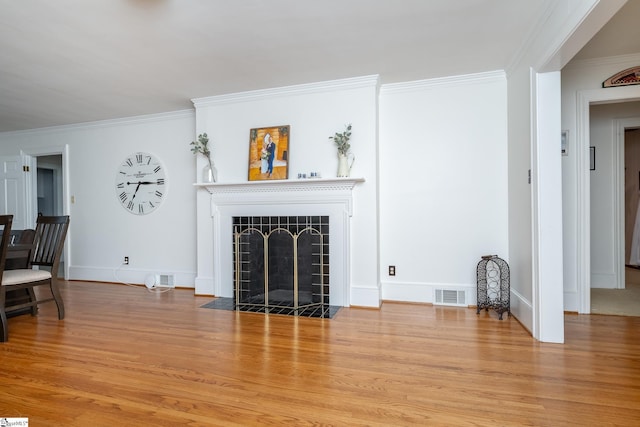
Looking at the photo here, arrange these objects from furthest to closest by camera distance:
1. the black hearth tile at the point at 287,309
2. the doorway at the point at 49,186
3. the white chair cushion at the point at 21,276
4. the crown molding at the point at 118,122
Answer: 1. the doorway at the point at 49,186
2. the crown molding at the point at 118,122
3. the black hearth tile at the point at 287,309
4. the white chair cushion at the point at 21,276

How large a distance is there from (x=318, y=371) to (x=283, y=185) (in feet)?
6.98

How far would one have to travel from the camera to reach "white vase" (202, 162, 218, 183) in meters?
3.95

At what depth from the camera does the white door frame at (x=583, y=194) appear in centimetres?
316

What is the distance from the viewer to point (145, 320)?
10.2 ft

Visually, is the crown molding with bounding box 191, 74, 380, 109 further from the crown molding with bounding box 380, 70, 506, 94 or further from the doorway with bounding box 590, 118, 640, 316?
the doorway with bounding box 590, 118, 640, 316

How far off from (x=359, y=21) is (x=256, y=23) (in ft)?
2.45

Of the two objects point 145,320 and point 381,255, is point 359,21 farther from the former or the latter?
point 145,320

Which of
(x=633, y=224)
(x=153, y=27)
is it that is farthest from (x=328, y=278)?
(x=633, y=224)

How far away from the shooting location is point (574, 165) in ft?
10.5

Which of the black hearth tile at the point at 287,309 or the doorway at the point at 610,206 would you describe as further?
the doorway at the point at 610,206

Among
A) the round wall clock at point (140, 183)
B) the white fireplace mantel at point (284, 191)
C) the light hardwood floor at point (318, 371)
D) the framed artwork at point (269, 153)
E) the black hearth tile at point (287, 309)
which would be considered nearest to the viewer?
the light hardwood floor at point (318, 371)

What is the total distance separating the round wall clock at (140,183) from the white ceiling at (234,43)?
1.07 meters

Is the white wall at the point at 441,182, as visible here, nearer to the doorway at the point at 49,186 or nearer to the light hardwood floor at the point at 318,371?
the light hardwood floor at the point at 318,371

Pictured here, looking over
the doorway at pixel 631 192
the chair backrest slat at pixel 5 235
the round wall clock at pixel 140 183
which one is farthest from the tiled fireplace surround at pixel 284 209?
the doorway at pixel 631 192
